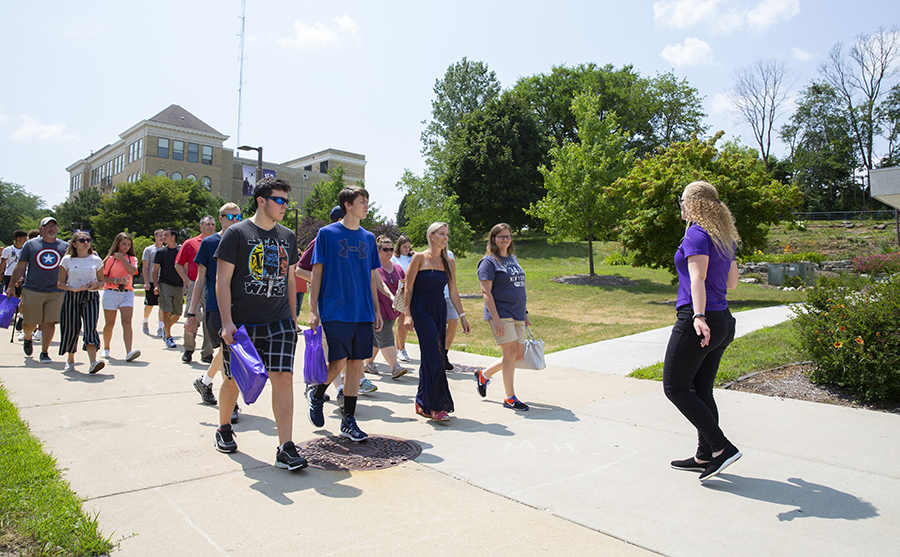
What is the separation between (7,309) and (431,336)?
6847 mm

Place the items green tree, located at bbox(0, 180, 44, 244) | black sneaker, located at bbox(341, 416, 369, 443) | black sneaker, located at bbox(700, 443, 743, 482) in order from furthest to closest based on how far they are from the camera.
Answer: green tree, located at bbox(0, 180, 44, 244) < black sneaker, located at bbox(341, 416, 369, 443) < black sneaker, located at bbox(700, 443, 743, 482)

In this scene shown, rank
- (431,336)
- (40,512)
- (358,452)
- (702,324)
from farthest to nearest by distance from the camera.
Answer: (431,336) → (358,452) → (702,324) → (40,512)

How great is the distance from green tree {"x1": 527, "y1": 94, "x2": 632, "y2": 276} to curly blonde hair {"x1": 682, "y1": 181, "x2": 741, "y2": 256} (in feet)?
72.9

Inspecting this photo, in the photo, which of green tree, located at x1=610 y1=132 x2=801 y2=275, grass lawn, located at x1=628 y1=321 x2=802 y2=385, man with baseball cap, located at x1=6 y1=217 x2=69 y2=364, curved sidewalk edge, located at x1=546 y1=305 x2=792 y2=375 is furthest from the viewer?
green tree, located at x1=610 y1=132 x2=801 y2=275

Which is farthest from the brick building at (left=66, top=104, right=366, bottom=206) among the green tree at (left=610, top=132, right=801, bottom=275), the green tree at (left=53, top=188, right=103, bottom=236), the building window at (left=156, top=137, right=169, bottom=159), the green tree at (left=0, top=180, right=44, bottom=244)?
the green tree at (left=610, top=132, right=801, bottom=275)

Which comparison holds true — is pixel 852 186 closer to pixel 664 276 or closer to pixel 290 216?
pixel 664 276

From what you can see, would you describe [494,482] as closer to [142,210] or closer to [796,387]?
[796,387]

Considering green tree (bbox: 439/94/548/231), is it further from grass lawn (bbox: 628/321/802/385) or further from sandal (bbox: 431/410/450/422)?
sandal (bbox: 431/410/450/422)

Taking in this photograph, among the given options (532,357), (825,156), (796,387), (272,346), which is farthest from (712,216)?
(825,156)

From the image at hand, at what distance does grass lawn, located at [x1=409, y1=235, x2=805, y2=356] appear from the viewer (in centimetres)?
1165

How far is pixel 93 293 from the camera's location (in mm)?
7305

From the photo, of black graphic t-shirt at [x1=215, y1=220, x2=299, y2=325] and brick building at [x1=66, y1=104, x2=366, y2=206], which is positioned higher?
brick building at [x1=66, y1=104, x2=366, y2=206]

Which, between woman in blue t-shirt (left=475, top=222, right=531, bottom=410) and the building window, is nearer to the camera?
woman in blue t-shirt (left=475, top=222, right=531, bottom=410)

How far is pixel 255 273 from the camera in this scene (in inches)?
155
